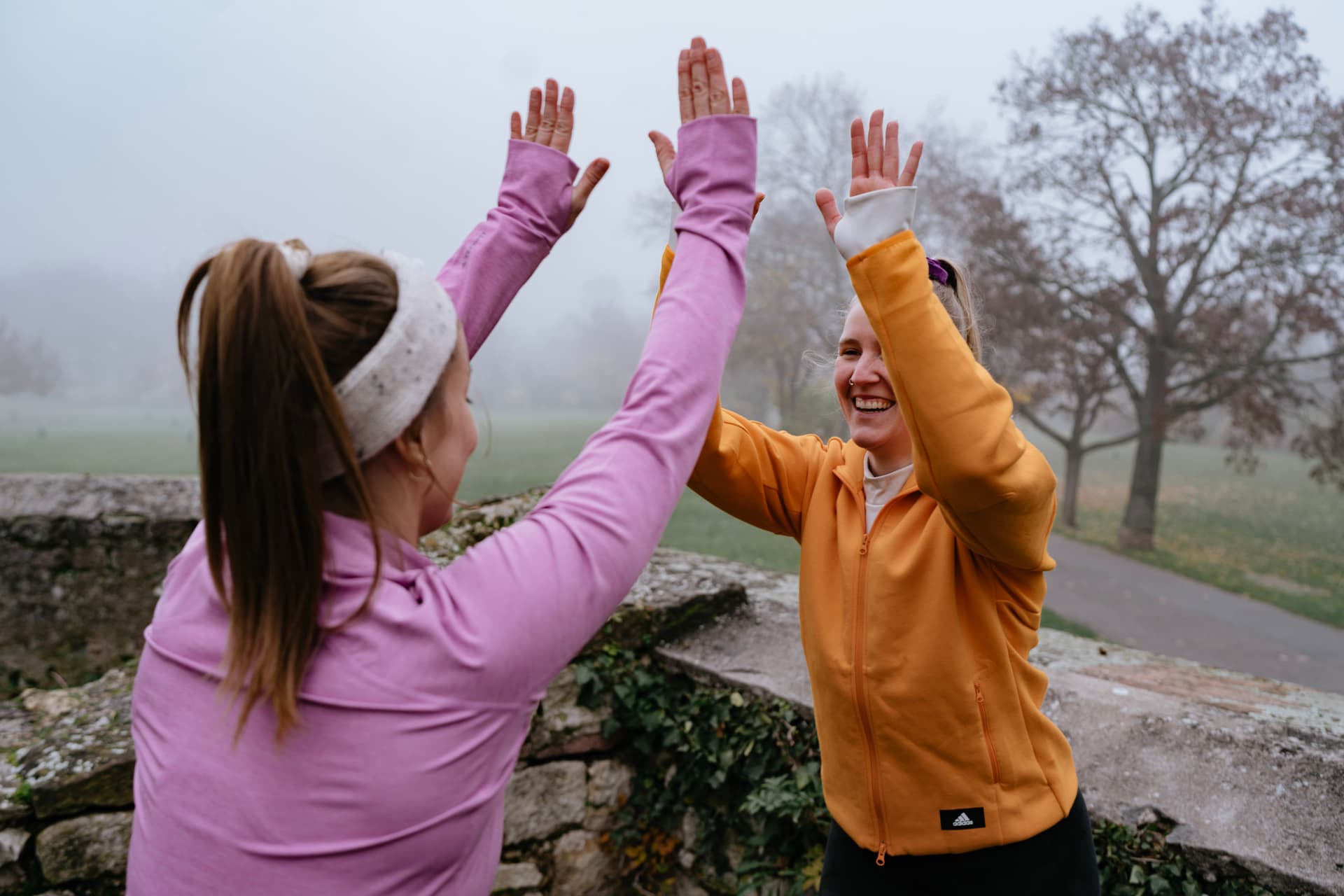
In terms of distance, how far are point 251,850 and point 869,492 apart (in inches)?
52.7

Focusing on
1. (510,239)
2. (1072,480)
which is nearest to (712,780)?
(510,239)

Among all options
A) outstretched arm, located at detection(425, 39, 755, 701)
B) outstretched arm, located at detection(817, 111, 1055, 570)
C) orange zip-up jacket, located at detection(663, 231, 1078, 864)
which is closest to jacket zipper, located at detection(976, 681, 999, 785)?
orange zip-up jacket, located at detection(663, 231, 1078, 864)

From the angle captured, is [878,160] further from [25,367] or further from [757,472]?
[25,367]

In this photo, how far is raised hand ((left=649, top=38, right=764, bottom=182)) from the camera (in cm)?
119

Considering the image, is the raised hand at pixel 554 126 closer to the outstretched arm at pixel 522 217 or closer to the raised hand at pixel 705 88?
the outstretched arm at pixel 522 217

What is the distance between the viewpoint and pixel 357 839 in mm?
914

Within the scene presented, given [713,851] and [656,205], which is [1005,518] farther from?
[656,205]

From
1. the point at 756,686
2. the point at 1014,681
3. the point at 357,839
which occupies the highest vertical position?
the point at 357,839

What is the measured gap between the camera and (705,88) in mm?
1195

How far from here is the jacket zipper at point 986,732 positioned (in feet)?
5.34

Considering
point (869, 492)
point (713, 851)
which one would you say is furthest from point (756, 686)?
point (869, 492)

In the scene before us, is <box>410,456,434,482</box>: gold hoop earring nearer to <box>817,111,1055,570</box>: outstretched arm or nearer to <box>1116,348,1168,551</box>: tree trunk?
<box>817,111,1055,570</box>: outstretched arm

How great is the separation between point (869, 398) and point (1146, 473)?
47.9 feet

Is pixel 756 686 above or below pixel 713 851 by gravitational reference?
above
